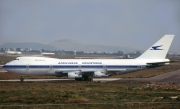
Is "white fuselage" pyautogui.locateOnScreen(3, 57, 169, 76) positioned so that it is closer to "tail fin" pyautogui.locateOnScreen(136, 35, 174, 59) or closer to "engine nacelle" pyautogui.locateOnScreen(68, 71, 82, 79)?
"engine nacelle" pyautogui.locateOnScreen(68, 71, 82, 79)

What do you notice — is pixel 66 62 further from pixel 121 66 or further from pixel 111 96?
pixel 111 96

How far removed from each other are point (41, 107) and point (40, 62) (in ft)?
103

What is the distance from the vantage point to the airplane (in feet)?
194

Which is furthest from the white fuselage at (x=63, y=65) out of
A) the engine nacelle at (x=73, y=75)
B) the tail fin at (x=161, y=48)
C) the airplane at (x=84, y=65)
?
the tail fin at (x=161, y=48)

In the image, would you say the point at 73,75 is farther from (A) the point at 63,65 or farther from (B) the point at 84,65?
(B) the point at 84,65

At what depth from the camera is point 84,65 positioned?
6047cm

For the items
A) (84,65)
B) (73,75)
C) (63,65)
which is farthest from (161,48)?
(63,65)

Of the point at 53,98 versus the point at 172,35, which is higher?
the point at 172,35

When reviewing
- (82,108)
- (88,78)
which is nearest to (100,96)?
(82,108)

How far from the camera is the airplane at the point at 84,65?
194ft

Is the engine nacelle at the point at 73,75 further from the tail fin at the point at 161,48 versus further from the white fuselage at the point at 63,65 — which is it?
the tail fin at the point at 161,48

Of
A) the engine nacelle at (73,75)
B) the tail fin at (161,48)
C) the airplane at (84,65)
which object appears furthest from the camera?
the tail fin at (161,48)

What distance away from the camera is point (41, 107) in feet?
95.7

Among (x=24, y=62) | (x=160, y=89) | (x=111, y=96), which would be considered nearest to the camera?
(x=111, y=96)
